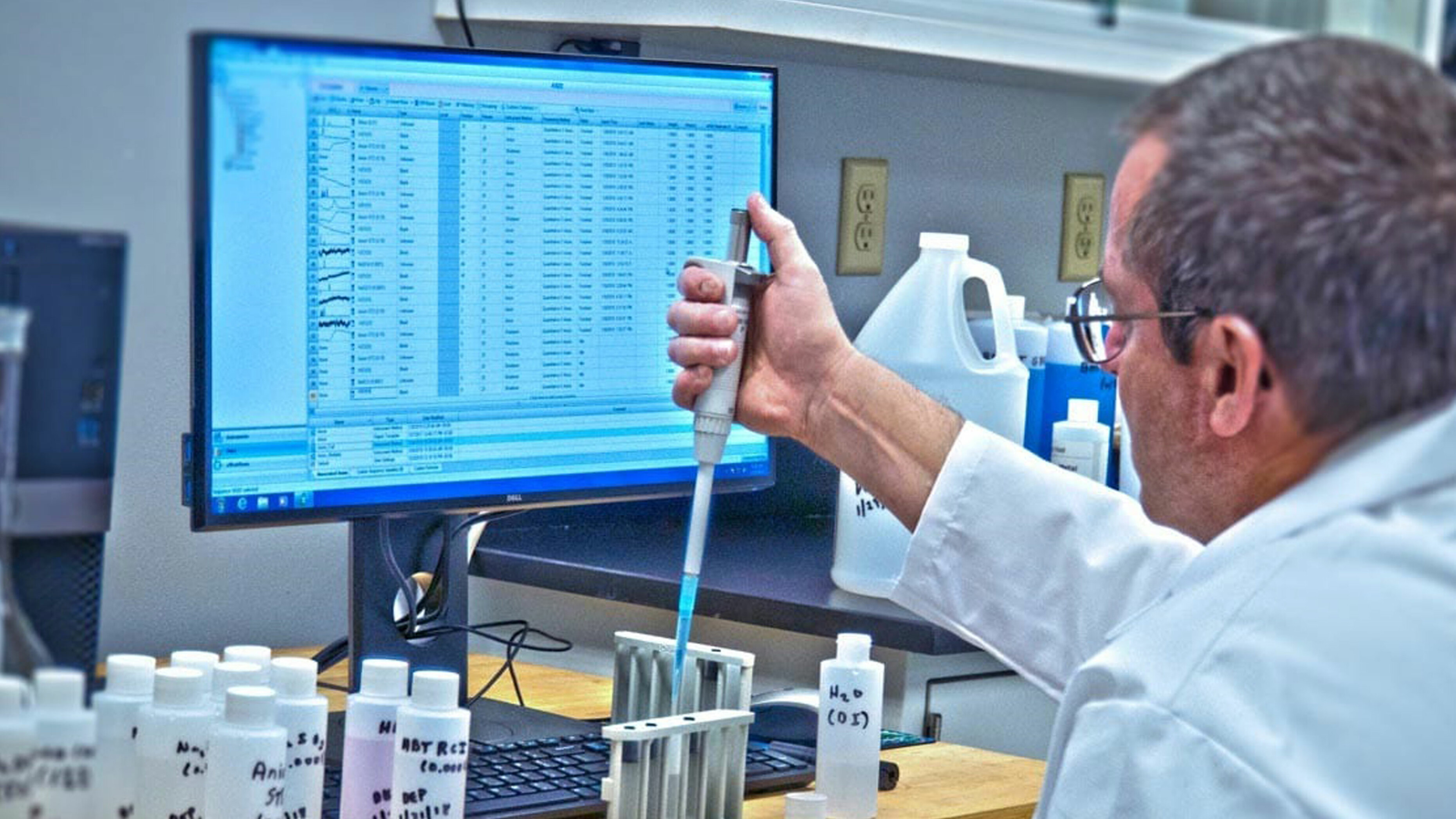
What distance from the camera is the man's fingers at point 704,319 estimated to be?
1.35 meters

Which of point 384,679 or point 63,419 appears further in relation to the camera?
point 384,679

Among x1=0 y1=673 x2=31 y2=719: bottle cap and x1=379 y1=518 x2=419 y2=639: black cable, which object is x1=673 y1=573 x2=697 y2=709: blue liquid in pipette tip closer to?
x1=379 y1=518 x2=419 y2=639: black cable

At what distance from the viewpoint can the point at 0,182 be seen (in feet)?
2.14

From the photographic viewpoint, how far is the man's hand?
53.6 inches

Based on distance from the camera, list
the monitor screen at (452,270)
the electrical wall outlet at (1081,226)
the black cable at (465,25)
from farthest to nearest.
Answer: the electrical wall outlet at (1081,226), the black cable at (465,25), the monitor screen at (452,270)

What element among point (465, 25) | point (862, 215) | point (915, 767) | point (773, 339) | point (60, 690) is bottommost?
point (915, 767)

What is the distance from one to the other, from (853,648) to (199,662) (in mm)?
489

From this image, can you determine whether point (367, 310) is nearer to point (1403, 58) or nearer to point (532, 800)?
point (532, 800)

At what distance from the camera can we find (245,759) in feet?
3.10

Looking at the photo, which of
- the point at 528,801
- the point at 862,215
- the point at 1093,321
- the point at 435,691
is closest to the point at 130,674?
the point at 435,691

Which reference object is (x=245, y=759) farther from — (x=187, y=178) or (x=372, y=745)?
(x=187, y=178)

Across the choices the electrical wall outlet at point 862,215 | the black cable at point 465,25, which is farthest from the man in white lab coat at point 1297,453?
the electrical wall outlet at point 862,215

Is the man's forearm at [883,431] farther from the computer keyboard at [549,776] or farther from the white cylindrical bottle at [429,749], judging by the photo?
the white cylindrical bottle at [429,749]

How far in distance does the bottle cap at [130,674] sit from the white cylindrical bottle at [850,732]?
506mm
